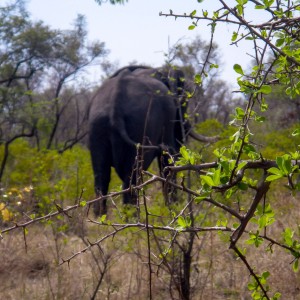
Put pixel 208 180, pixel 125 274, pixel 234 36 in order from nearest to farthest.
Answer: pixel 208 180 → pixel 234 36 → pixel 125 274

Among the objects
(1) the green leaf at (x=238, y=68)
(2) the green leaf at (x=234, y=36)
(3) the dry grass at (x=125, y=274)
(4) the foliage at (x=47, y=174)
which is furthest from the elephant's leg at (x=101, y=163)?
(1) the green leaf at (x=238, y=68)

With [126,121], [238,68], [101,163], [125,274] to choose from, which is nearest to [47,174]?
[101,163]

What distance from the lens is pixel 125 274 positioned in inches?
186

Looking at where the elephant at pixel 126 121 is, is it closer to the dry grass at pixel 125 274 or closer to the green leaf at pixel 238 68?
the dry grass at pixel 125 274

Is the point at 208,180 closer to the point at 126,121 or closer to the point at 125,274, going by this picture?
the point at 125,274

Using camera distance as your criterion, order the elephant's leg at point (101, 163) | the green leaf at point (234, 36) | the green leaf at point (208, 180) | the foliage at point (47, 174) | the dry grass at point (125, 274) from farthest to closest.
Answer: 1. the elephant's leg at point (101, 163)
2. the foliage at point (47, 174)
3. the dry grass at point (125, 274)
4. the green leaf at point (234, 36)
5. the green leaf at point (208, 180)

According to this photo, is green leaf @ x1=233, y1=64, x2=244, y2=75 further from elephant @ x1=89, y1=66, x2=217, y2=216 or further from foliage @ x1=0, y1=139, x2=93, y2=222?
elephant @ x1=89, y1=66, x2=217, y2=216

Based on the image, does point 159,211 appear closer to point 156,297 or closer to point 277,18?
point 156,297

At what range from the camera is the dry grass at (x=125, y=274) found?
4.26m

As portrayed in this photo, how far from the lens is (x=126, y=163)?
7.18 meters

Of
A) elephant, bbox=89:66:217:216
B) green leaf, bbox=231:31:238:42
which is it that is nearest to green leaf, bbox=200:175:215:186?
green leaf, bbox=231:31:238:42

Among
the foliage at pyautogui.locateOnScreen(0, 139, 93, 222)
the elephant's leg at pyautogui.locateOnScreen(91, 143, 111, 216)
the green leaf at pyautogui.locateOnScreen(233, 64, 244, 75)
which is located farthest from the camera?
the elephant's leg at pyautogui.locateOnScreen(91, 143, 111, 216)

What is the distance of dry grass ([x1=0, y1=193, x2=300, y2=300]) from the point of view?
4.26 meters

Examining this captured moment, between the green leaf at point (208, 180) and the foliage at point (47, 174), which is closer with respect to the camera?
the green leaf at point (208, 180)
